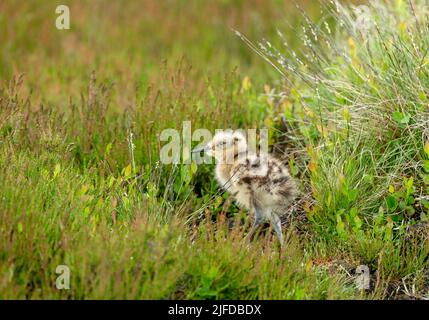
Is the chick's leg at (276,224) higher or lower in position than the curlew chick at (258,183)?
lower

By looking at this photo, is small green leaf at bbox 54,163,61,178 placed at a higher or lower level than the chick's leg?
higher

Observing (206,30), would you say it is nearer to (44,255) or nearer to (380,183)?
(380,183)

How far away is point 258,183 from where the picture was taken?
5.51 meters

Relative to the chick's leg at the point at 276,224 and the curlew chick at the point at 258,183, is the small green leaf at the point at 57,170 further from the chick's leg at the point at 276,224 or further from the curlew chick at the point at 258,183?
the chick's leg at the point at 276,224

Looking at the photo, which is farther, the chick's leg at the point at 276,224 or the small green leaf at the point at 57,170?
the chick's leg at the point at 276,224

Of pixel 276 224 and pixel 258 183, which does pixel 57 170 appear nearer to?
pixel 258 183

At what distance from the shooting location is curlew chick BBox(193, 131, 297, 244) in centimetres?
550

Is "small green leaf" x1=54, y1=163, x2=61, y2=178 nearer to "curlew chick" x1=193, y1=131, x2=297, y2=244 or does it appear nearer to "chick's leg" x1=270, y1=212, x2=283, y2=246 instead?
"curlew chick" x1=193, y1=131, x2=297, y2=244

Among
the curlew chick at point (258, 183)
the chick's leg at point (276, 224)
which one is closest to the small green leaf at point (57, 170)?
the curlew chick at point (258, 183)

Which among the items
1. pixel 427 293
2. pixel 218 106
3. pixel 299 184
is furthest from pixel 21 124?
pixel 427 293

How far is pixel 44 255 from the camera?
4.25 metres

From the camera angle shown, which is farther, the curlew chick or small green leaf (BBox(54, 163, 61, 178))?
the curlew chick

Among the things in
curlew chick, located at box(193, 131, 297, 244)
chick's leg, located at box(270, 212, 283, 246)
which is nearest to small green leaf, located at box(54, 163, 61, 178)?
curlew chick, located at box(193, 131, 297, 244)

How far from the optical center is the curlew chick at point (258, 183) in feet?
18.0
